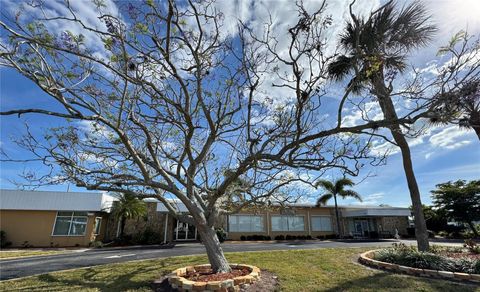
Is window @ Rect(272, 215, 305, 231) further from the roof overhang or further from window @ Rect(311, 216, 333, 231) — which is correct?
Result: the roof overhang

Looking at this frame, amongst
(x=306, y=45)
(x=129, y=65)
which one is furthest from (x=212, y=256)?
(x=306, y=45)

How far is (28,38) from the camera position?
16.7 feet

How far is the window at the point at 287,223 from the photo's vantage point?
88.0 ft

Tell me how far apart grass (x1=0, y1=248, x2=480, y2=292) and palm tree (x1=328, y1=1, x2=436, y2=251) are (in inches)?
127

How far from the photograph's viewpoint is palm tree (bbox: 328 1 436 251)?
5957mm

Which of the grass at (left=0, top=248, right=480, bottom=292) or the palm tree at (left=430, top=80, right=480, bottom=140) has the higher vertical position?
the palm tree at (left=430, top=80, right=480, bottom=140)

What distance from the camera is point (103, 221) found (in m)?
23.6

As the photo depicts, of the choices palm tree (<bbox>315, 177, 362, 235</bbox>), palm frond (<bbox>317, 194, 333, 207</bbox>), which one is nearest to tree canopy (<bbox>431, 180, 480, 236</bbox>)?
palm tree (<bbox>315, 177, 362, 235</bbox>)

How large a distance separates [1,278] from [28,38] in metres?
7.20

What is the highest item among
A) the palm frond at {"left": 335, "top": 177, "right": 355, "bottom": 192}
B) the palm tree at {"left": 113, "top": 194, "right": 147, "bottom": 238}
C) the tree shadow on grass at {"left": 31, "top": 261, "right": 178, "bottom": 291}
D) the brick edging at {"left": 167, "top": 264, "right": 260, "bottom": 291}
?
the palm frond at {"left": 335, "top": 177, "right": 355, "bottom": 192}

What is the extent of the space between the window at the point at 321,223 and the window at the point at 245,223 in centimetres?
558

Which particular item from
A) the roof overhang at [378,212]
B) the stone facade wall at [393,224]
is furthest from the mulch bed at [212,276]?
the stone facade wall at [393,224]

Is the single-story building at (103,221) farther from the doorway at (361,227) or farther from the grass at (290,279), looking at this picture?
the grass at (290,279)

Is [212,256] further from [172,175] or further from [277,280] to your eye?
[172,175]
